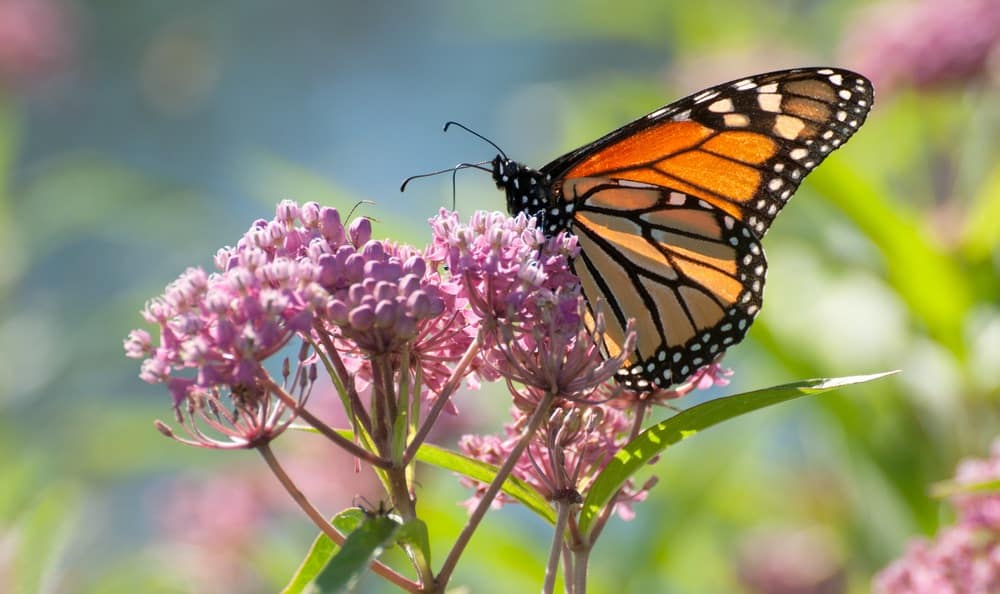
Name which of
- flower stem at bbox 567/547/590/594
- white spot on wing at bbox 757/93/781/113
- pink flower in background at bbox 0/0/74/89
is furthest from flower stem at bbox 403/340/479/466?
pink flower in background at bbox 0/0/74/89

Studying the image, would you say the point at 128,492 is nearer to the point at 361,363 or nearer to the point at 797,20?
the point at 797,20

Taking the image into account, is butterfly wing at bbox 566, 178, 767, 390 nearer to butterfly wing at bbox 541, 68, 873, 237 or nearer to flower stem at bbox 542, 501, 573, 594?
butterfly wing at bbox 541, 68, 873, 237

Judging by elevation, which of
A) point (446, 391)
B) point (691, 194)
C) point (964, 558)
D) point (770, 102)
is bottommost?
point (964, 558)

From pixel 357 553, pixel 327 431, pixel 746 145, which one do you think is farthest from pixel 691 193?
pixel 357 553

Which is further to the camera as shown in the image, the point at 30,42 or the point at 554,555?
the point at 30,42

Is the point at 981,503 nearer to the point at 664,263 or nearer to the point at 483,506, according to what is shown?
the point at 664,263

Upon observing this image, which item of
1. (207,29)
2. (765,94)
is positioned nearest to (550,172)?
(765,94)

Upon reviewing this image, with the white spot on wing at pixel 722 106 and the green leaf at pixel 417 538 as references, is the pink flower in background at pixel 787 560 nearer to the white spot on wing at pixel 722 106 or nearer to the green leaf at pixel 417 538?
the white spot on wing at pixel 722 106
